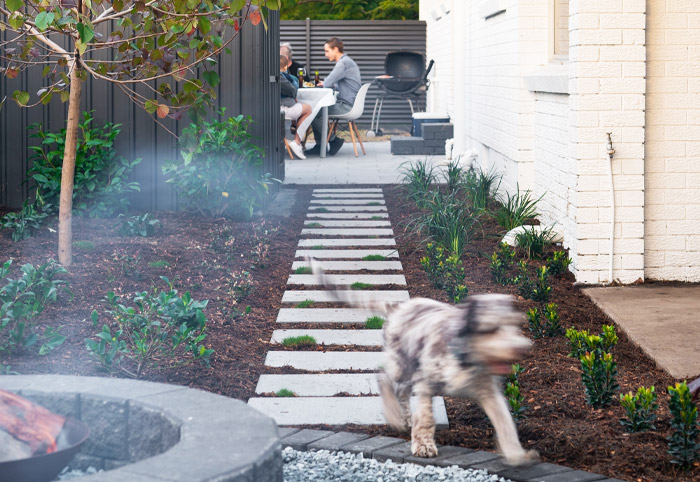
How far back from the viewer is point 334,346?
4.81 meters

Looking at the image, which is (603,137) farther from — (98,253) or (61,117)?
(61,117)

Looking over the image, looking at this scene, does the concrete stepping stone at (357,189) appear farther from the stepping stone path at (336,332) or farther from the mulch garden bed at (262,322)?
the mulch garden bed at (262,322)

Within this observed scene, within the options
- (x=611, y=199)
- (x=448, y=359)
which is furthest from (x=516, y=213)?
(x=448, y=359)

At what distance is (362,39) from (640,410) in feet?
62.9

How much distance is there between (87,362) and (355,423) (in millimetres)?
1363

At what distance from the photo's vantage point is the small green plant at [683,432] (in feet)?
10.2

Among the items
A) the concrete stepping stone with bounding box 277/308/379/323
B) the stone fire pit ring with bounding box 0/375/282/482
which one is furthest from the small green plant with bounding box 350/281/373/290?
the stone fire pit ring with bounding box 0/375/282/482

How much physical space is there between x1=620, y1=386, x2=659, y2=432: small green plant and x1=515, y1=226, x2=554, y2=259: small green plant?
334 centimetres

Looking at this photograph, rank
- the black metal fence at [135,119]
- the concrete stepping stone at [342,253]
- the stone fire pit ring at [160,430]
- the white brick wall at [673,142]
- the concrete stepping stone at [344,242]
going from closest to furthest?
the stone fire pit ring at [160,430]
the white brick wall at [673,142]
the concrete stepping stone at [342,253]
the concrete stepping stone at [344,242]
the black metal fence at [135,119]

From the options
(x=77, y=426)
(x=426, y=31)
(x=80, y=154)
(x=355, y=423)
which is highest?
(x=426, y=31)

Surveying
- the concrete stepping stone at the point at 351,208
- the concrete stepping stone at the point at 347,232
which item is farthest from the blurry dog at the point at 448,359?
the concrete stepping stone at the point at 351,208

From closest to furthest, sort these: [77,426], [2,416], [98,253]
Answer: [2,416] → [77,426] → [98,253]

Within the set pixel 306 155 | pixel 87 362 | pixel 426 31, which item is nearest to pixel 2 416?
pixel 87 362

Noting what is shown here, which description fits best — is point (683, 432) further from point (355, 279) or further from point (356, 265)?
point (356, 265)
